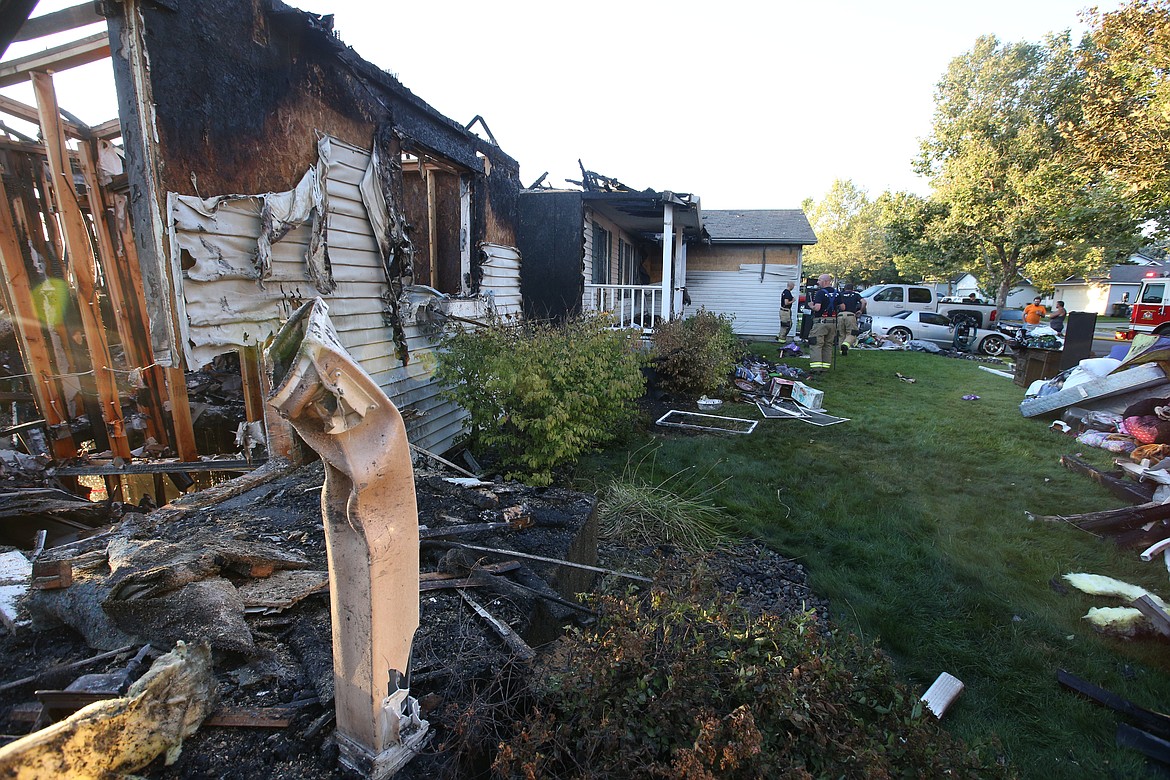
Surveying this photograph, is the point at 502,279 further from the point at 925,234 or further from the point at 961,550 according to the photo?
the point at 925,234

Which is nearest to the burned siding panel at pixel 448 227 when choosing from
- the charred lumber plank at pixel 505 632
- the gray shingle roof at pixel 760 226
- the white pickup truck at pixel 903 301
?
the charred lumber plank at pixel 505 632

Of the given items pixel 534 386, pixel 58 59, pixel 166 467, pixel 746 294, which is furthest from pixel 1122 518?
pixel 746 294

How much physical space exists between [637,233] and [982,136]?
15.9 m

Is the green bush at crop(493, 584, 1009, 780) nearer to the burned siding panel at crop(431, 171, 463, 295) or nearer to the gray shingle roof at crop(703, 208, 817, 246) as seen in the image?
the burned siding panel at crop(431, 171, 463, 295)

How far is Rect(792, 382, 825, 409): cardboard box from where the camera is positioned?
8633 mm

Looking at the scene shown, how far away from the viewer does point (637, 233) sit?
50.3 feet

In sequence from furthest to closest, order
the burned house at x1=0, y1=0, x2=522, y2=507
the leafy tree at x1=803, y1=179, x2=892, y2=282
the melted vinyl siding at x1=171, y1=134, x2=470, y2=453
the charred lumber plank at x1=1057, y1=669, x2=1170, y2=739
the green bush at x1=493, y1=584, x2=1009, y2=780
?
the leafy tree at x1=803, y1=179, x2=892, y2=282, the melted vinyl siding at x1=171, y1=134, x2=470, y2=453, the burned house at x1=0, y1=0, x2=522, y2=507, the charred lumber plank at x1=1057, y1=669, x2=1170, y2=739, the green bush at x1=493, y1=584, x2=1009, y2=780

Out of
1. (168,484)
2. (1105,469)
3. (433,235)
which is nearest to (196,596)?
(168,484)

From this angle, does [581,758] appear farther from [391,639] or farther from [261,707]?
[261,707]

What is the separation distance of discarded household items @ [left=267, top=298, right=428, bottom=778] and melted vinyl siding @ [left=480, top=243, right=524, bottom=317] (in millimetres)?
5932

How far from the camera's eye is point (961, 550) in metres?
4.26

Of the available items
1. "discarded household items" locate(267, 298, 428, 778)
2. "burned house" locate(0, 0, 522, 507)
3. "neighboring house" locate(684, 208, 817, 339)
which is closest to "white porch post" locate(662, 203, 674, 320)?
"burned house" locate(0, 0, 522, 507)

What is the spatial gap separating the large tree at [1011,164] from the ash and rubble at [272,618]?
2224cm

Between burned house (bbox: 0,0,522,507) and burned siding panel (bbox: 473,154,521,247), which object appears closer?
burned house (bbox: 0,0,522,507)
